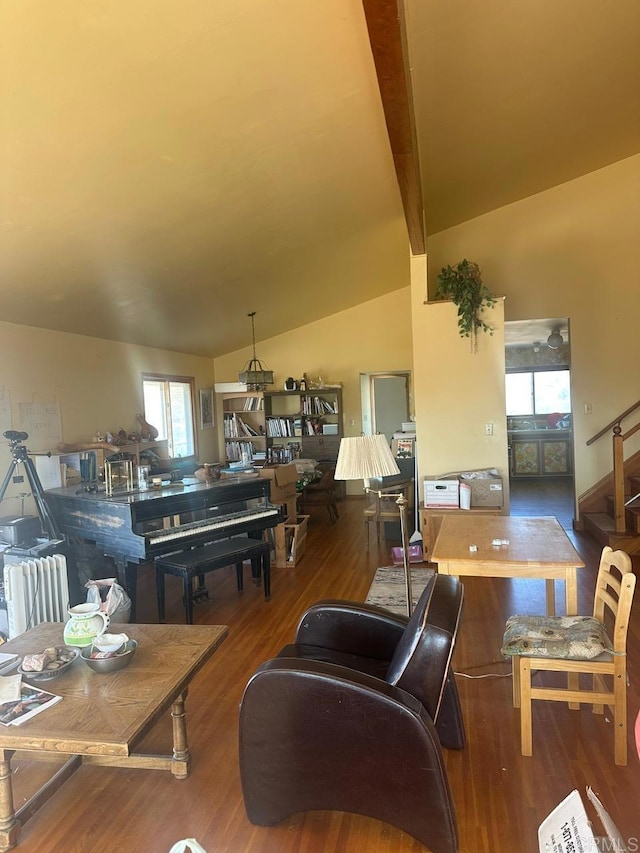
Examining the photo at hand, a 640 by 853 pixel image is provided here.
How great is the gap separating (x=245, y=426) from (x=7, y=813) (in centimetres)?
599

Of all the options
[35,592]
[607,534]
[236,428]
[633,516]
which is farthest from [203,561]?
[236,428]

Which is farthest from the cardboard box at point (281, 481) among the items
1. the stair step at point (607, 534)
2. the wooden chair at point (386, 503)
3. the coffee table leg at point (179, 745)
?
the stair step at point (607, 534)

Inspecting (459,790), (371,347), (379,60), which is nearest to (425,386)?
(371,347)

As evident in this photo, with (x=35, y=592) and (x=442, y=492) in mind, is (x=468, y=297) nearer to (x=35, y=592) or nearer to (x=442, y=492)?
(x=442, y=492)

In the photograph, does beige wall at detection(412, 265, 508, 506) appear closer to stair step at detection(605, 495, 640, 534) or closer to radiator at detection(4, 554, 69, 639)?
stair step at detection(605, 495, 640, 534)

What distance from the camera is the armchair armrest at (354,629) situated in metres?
2.16

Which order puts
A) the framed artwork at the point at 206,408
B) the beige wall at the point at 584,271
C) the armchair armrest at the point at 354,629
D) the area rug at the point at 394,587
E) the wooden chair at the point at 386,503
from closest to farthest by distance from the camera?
the armchair armrest at the point at 354,629, the area rug at the point at 394,587, the wooden chair at the point at 386,503, the beige wall at the point at 584,271, the framed artwork at the point at 206,408

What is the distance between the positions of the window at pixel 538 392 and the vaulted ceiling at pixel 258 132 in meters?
5.14

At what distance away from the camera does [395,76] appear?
2.21 m

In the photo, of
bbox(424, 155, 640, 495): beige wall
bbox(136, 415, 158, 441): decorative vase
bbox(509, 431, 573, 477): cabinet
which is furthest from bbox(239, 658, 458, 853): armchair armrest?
bbox(509, 431, 573, 477): cabinet

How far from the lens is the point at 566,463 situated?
9.54m

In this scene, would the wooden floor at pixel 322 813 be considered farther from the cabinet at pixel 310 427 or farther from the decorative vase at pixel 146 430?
the cabinet at pixel 310 427

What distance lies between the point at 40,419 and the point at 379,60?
11.3 ft

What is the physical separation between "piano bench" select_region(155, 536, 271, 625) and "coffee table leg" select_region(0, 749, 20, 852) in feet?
5.20
